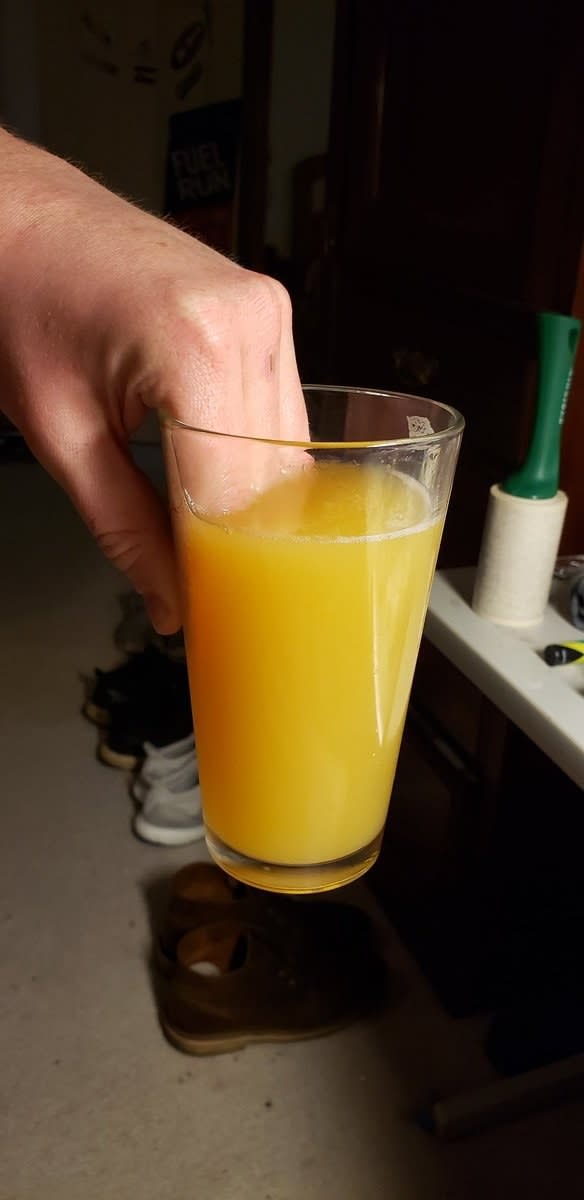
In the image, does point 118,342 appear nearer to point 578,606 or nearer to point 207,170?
point 578,606

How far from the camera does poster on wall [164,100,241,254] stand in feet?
10.1

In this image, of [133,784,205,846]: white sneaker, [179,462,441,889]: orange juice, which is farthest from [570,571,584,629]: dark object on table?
[133,784,205,846]: white sneaker

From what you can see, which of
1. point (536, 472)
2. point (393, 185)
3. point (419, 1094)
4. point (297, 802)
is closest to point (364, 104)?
point (393, 185)

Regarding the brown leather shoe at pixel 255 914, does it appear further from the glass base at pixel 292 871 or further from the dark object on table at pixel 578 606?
the glass base at pixel 292 871

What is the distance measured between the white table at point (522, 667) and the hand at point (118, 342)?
1.14ft

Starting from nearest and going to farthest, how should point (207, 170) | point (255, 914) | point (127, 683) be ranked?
1. point (255, 914)
2. point (127, 683)
3. point (207, 170)

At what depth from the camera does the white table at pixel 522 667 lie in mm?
696

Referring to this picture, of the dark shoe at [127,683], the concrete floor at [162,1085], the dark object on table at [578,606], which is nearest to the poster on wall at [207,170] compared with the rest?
the dark shoe at [127,683]

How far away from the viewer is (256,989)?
1263mm

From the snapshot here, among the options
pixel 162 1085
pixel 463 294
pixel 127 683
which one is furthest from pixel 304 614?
pixel 127 683

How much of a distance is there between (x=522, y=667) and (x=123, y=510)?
1.44ft

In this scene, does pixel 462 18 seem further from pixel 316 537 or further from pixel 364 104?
pixel 316 537

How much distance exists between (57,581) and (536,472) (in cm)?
193

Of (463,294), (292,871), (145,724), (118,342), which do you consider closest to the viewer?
(118,342)
